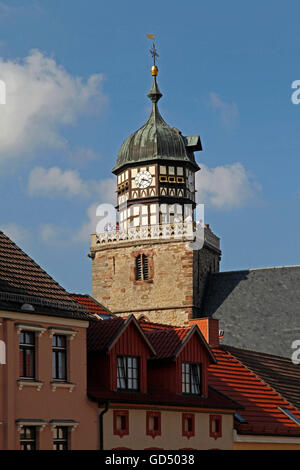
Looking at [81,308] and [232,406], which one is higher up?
[81,308]

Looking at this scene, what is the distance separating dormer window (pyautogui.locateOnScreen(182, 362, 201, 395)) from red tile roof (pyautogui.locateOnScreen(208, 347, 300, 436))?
6.22ft

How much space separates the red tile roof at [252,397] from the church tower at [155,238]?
109 feet

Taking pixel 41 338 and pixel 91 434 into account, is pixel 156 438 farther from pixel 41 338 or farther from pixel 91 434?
pixel 41 338

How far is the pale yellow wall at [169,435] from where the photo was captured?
2766cm

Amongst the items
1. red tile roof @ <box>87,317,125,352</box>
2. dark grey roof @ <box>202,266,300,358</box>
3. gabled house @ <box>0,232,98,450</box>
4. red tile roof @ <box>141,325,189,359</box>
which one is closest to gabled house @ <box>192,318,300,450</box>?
red tile roof @ <box>141,325,189,359</box>

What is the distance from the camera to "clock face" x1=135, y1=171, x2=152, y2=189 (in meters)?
75.2

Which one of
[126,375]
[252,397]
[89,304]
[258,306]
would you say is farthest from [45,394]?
[258,306]

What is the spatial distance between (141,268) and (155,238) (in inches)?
87.9

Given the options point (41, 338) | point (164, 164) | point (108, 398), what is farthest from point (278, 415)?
point (164, 164)

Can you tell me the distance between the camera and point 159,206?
7394 centimetres

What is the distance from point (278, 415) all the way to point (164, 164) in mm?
42412

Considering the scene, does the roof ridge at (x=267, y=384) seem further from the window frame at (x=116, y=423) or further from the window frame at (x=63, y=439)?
the window frame at (x=63, y=439)

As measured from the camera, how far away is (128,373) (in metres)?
29.0

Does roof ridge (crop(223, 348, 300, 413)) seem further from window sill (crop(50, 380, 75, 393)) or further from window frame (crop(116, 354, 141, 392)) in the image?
window sill (crop(50, 380, 75, 393))
